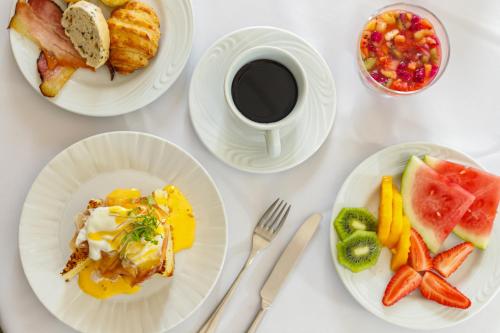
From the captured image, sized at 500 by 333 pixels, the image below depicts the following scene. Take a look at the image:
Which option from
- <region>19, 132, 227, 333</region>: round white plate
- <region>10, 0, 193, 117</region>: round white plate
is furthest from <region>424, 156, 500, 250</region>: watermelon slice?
<region>10, 0, 193, 117</region>: round white plate

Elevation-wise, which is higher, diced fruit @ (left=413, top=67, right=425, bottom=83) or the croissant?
the croissant

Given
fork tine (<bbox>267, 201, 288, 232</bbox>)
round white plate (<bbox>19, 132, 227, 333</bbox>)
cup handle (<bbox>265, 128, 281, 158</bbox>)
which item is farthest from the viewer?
fork tine (<bbox>267, 201, 288, 232</bbox>)

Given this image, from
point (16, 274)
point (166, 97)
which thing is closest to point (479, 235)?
point (166, 97)

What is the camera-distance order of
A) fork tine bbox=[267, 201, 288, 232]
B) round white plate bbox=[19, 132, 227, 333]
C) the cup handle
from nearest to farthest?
the cup handle
round white plate bbox=[19, 132, 227, 333]
fork tine bbox=[267, 201, 288, 232]

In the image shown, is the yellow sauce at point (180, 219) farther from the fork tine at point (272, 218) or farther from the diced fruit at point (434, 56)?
the diced fruit at point (434, 56)

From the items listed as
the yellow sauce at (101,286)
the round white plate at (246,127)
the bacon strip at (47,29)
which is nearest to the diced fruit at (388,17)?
the round white plate at (246,127)

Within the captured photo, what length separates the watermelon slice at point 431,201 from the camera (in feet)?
5.28

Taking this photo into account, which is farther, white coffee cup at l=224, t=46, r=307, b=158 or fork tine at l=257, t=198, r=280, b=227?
fork tine at l=257, t=198, r=280, b=227

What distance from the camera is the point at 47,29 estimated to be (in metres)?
1.59

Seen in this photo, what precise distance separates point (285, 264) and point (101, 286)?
1.83 ft

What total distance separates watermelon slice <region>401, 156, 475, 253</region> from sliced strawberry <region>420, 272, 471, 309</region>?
0.30 feet

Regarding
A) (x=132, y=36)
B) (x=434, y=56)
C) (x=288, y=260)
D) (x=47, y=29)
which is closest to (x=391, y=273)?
(x=288, y=260)

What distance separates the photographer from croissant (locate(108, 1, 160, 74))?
1.56 m

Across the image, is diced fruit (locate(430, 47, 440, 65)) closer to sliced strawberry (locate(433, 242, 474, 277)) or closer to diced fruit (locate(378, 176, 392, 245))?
diced fruit (locate(378, 176, 392, 245))
